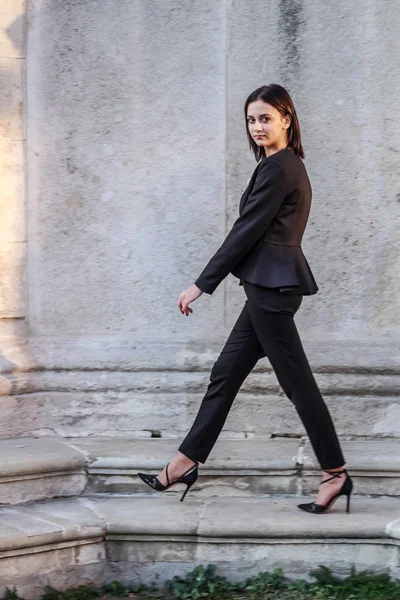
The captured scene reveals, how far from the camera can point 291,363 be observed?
3.91 metres

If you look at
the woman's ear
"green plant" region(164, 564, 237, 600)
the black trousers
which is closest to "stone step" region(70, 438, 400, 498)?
the black trousers

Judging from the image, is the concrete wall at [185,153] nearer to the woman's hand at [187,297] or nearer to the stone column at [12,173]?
the stone column at [12,173]

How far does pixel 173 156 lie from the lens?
485 cm

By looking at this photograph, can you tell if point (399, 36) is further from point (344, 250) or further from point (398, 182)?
point (344, 250)

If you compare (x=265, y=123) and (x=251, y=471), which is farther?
(x=251, y=471)

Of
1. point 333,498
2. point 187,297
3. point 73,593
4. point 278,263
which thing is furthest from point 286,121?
point 73,593

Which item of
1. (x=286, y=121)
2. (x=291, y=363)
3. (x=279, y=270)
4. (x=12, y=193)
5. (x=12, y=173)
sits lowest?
(x=291, y=363)

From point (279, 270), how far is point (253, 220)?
0.74 feet

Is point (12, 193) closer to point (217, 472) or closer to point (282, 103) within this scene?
point (282, 103)

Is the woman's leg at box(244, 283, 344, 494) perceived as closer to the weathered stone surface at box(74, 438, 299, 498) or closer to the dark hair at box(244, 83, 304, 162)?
the weathered stone surface at box(74, 438, 299, 498)

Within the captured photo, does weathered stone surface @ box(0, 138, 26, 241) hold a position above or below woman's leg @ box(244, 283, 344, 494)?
above

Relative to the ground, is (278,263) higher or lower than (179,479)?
higher

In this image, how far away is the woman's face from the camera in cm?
390

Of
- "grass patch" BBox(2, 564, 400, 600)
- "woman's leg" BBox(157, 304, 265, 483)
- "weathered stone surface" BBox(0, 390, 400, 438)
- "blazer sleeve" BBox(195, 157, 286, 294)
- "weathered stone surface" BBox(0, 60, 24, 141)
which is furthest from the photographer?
"weathered stone surface" BBox(0, 60, 24, 141)
